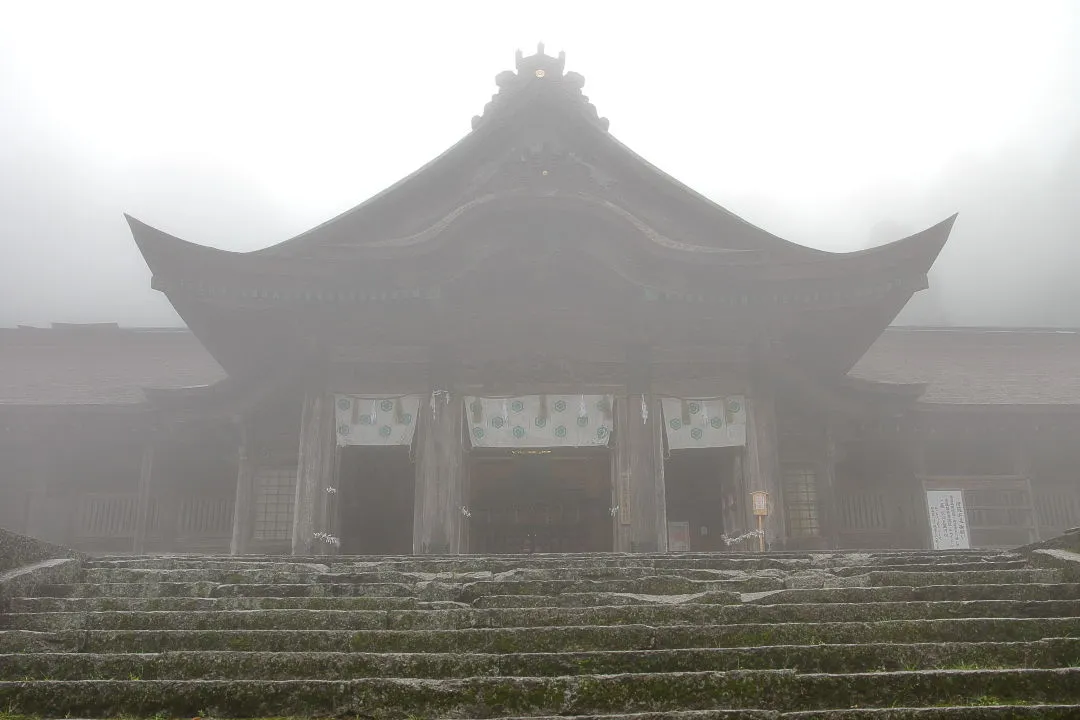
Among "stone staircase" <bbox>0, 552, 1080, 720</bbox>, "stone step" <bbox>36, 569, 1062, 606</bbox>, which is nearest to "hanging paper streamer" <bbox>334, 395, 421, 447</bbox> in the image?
"stone staircase" <bbox>0, 552, 1080, 720</bbox>

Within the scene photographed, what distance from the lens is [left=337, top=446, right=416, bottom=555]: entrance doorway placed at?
15898 mm

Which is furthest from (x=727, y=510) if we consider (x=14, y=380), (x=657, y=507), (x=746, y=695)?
(x=14, y=380)

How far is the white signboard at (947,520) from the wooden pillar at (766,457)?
3531 millimetres

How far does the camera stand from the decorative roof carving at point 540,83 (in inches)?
565

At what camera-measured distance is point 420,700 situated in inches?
190

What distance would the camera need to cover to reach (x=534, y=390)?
12945mm

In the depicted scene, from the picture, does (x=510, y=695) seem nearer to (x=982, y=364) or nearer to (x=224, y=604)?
(x=224, y=604)

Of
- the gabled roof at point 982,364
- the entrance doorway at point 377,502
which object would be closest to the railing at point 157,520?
the entrance doorway at point 377,502

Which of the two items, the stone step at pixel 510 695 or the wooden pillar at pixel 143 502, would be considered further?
the wooden pillar at pixel 143 502

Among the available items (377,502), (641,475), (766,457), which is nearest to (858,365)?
(766,457)

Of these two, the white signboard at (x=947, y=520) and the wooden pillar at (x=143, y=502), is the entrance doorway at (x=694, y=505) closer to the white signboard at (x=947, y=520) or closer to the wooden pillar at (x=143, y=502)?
the white signboard at (x=947, y=520)

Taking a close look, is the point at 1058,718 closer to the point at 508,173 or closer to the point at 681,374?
the point at 681,374

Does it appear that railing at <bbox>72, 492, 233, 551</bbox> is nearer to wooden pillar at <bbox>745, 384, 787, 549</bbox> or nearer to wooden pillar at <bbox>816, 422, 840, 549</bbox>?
wooden pillar at <bbox>745, 384, 787, 549</bbox>

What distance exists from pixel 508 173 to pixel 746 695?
10.3m
